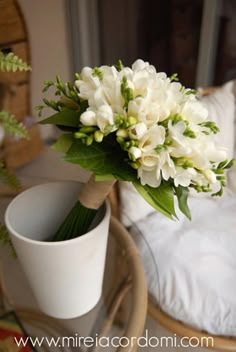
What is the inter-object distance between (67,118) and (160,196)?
0.65 ft

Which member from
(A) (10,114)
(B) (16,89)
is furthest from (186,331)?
(B) (16,89)

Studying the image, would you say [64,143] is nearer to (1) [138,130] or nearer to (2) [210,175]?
(1) [138,130]

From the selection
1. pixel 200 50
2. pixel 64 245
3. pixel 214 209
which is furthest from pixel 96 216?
pixel 200 50

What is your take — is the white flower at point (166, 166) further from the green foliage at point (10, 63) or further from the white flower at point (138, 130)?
the green foliage at point (10, 63)

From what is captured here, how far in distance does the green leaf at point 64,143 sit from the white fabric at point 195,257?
52 centimetres

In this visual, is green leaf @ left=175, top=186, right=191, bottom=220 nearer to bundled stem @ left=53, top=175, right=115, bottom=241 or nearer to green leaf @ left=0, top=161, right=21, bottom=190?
bundled stem @ left=53, top=175, right=115, bottom=241

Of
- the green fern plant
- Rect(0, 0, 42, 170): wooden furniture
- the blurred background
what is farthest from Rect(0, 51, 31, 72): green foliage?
the blurred background

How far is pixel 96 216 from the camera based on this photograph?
2.20 feet

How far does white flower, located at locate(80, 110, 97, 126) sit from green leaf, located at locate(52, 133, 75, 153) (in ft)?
0.21

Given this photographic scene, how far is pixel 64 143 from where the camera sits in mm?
540

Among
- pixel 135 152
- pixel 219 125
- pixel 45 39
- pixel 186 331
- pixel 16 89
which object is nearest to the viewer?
pixel 135 152

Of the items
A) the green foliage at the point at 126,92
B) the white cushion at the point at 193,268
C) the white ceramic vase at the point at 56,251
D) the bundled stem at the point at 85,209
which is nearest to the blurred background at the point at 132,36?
the white cushion at the point at 193,268

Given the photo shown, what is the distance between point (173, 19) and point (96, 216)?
7.45 ft

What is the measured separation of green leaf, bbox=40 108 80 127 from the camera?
0.55 meters
